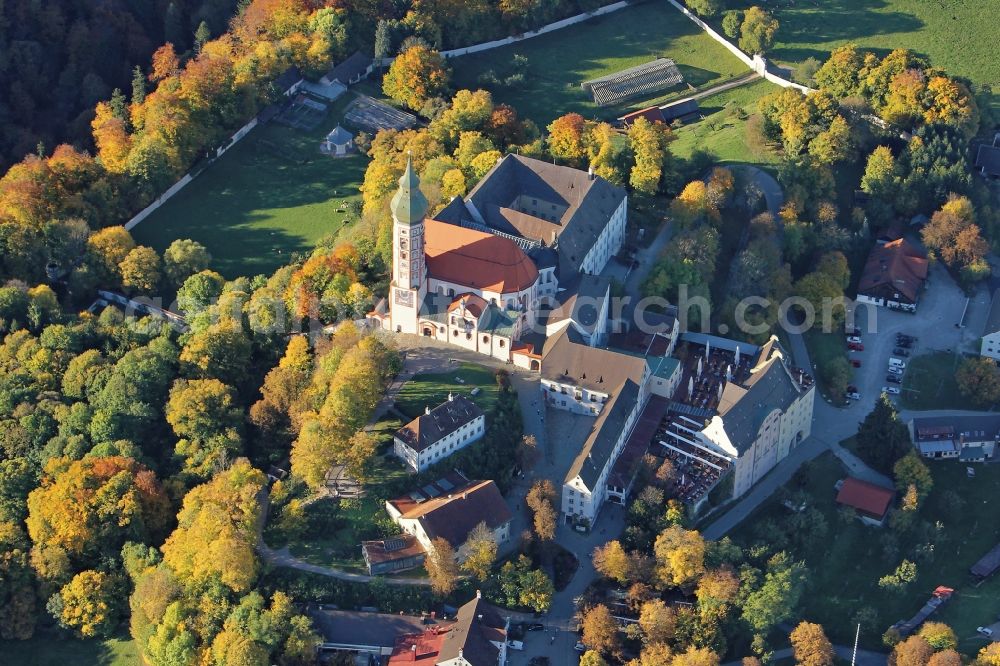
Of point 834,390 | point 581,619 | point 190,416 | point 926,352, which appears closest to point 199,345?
point 190,416

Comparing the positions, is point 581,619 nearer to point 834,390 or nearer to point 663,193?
point 834,390

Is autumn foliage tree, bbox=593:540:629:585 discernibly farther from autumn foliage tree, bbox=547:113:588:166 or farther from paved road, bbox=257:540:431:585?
autumn foliage tree, bbox=547:113:588:166

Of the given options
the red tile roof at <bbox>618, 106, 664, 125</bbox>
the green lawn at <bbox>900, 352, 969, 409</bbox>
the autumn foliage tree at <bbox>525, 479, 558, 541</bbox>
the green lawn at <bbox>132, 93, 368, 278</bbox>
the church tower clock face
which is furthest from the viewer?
the red tile roof at <bbox>618, 106, 664, 125</bbox>

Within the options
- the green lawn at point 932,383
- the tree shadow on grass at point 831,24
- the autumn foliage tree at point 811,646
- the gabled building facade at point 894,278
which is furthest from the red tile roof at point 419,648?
the tree shadow on grass at point 831,24

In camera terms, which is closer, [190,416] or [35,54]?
[190,416]

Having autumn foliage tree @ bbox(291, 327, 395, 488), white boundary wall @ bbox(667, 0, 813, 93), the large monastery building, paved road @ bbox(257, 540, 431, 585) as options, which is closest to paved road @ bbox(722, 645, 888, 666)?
the large monastery building

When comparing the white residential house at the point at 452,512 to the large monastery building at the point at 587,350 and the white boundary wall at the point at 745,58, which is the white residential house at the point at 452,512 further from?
the white boundary wall at the point at 745,58
